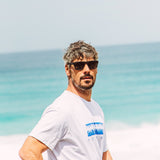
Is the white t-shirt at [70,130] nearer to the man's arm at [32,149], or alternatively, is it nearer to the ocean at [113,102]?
the man's arm at [32,149]

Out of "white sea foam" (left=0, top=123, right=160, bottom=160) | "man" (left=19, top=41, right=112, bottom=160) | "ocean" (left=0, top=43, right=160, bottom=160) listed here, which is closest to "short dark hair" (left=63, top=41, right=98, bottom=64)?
"man" (left=19, top=41, right=112, bottom=160)

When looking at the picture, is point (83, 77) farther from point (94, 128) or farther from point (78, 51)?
point (94, 128)

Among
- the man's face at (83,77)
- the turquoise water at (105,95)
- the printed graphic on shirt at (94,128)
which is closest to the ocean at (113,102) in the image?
the turquoise water at (105,95)

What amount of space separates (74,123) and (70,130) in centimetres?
4

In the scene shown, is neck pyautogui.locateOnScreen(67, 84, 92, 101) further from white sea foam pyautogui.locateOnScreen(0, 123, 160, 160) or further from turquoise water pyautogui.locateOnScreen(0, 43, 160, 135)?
turquoise water pyautogui.locateOnScreen(0, 43, 160, 135)

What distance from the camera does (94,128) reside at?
2.60 m

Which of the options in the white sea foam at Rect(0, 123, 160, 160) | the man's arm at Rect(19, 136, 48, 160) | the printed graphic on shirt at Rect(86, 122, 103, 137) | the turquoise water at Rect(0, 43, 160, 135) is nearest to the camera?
the man's arm at Rect(19, 136, 48, 160)

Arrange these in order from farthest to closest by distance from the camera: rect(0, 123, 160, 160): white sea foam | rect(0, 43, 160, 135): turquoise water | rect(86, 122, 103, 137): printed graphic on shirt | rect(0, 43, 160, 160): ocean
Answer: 1. rect(0, 43, 160, 135): turquoise water
2. rect(0, 43, 160, 160): ocean
3. rect(0, 123, 160, 160): white sea foam
4. rect(86, 122, 103, 137): printed graphic on shirt

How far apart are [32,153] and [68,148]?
Answer: 0.20 meters

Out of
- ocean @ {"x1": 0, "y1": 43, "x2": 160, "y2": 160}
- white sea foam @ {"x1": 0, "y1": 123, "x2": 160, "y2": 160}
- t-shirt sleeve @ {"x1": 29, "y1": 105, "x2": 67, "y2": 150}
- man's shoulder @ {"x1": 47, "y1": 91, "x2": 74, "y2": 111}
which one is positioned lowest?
t-shirt sleeve @ {"x1": 29, "y1": 105, "x2": 67, "y2": 150}

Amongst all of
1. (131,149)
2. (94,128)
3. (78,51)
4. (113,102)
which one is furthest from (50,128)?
(113,102)

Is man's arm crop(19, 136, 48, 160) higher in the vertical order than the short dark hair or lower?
lower

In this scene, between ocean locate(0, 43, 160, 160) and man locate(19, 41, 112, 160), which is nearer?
man locate(19, 41, 112, 160)

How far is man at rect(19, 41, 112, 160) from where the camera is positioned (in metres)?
2.43
